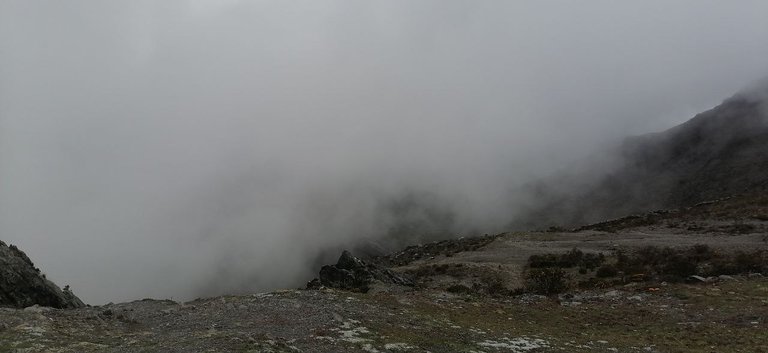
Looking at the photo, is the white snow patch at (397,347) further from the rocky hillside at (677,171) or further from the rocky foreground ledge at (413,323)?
the rocky hillside at (677,171)

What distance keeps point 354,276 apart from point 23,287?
22.6 meters

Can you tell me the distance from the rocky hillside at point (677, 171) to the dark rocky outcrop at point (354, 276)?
299 ft

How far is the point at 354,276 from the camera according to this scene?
4153cm

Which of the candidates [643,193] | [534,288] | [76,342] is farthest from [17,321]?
[643,193]

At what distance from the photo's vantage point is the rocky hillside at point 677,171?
11875cm

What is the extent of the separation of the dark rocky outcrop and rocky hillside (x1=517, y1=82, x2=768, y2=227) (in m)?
91.1

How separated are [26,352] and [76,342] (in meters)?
1.85

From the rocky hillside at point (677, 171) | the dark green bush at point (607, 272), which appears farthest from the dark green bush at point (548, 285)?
the rocky hillside at point (677, 171)

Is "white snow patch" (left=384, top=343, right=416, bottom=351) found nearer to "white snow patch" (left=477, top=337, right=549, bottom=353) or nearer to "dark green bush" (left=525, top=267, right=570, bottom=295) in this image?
"white snow patch" (left=477, top=337, right=549, bottom=353)

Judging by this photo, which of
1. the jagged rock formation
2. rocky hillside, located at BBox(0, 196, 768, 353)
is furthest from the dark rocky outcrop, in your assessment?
the jagged rock formation

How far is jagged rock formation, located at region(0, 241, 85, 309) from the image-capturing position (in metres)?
30.2

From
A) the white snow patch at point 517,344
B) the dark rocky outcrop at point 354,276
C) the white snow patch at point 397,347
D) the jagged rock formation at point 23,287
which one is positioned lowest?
the white snow patch at point 517,344

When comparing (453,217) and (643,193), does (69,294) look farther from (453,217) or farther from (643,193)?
(453,217)

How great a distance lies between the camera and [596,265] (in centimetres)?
4478
